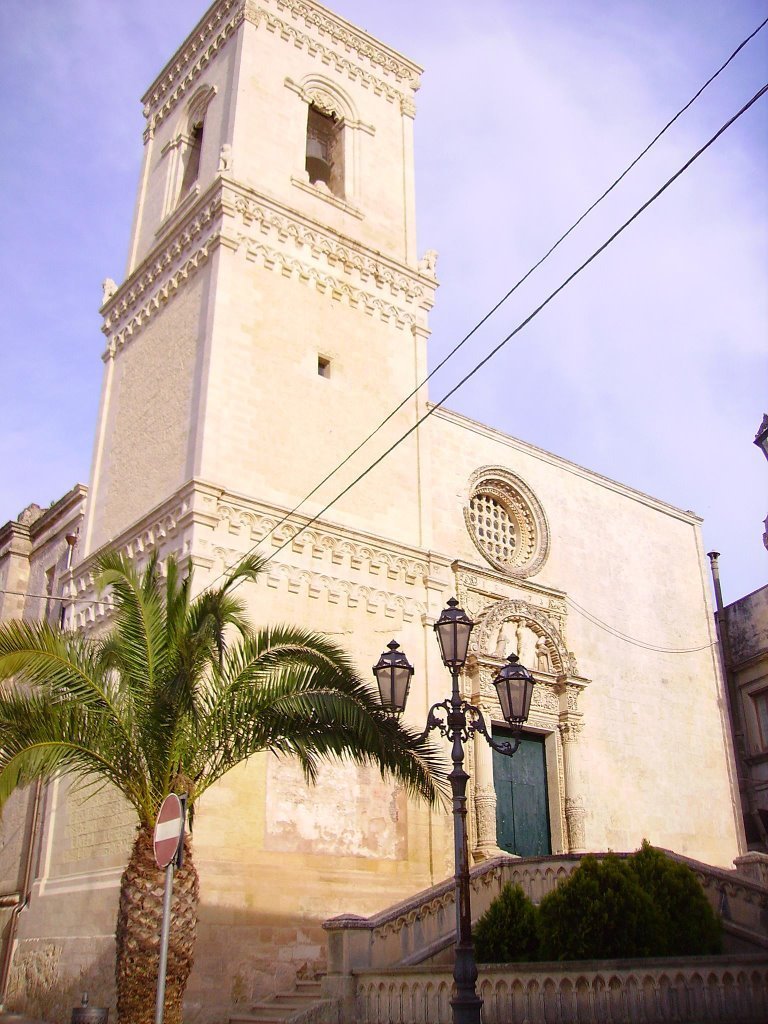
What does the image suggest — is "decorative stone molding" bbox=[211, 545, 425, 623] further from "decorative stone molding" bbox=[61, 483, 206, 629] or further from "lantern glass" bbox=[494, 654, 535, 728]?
"lantern glass" bbox=[494, 654, 535, 728]

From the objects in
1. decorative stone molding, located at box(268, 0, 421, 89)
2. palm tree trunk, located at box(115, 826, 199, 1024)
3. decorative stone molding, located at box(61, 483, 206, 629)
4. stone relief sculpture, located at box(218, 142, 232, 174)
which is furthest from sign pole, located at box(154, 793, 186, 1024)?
decorative stone molding, located at box(268, 0, 421, 89)

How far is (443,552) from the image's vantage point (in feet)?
61.0

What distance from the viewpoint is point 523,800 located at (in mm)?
17766

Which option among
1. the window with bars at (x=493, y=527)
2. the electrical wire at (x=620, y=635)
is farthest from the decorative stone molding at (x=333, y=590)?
the electrical wire at (x=620, y=635)

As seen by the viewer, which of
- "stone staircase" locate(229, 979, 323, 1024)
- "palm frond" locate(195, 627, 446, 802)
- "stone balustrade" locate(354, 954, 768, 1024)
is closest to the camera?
"stone balustrade" locate(354, 954, 768, 1024)

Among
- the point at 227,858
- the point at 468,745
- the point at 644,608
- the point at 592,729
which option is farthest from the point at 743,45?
the point at 644,608

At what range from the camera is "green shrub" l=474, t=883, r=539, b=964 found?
1051 cm

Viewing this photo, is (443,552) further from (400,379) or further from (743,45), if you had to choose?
(743,45)

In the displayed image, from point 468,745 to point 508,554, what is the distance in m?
4.38

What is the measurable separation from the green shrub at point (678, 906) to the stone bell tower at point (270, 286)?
806 centimetres

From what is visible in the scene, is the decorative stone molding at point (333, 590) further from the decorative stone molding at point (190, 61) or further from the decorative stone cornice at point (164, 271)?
the decorative stone molding at point (190, 61)

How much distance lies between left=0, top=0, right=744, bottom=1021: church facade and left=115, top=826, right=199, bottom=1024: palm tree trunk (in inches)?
133

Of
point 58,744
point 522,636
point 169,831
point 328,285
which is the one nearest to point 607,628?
point 522,636

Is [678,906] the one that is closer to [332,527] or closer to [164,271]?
[332,527]
